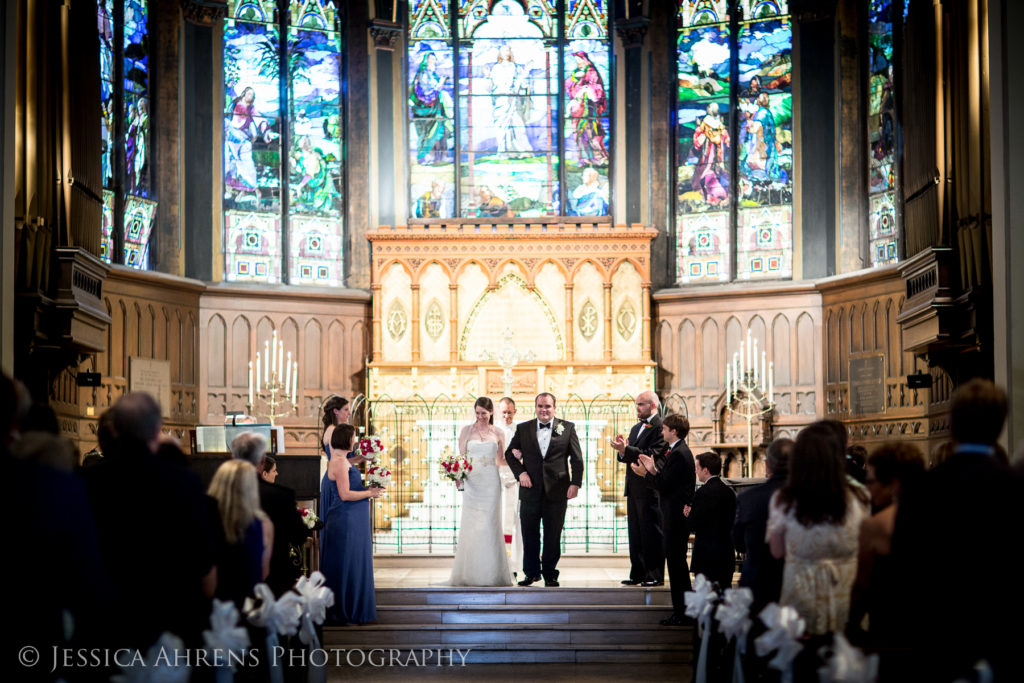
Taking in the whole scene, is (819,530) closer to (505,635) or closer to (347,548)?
(505,635)

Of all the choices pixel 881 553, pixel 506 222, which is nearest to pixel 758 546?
pixel 881 553

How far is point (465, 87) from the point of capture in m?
18.1

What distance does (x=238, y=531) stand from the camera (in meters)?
5.25

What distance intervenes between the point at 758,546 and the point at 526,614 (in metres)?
3.77

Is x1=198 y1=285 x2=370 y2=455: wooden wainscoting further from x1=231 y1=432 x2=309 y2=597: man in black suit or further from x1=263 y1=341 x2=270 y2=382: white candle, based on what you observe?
x1=231 y1=432 x2=309 y2=597: man in black suit

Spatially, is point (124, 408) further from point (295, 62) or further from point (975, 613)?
point (295, 62)

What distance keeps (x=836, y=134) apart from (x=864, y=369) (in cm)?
348

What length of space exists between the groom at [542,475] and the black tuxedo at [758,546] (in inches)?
157

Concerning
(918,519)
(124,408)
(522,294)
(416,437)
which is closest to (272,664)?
(124,408)

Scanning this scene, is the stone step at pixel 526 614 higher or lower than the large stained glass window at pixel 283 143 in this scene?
lower

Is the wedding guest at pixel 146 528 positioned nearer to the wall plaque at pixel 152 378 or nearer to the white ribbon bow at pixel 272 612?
the white ribbon bow at pixel 272 612

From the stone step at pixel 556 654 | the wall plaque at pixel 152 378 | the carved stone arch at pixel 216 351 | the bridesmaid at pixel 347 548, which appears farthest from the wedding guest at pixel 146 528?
the carved stone arch at pixel 216 351

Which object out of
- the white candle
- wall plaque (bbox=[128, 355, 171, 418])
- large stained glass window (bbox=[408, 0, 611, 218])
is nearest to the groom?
wall plaque (bbox=[128, 355, 171, 418])

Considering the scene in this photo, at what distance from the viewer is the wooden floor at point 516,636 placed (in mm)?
8102
